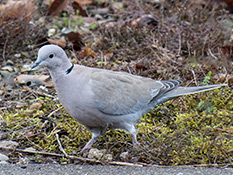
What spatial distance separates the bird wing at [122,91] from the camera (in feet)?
11.6

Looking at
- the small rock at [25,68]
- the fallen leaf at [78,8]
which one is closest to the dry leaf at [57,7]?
the fallen leaf at [78,8]

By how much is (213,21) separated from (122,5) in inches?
57.3

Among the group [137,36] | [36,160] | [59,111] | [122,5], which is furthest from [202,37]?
[36,160]

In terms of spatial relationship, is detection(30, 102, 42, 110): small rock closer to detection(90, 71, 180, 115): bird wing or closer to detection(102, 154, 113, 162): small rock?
detection(90, 71, 180, 115): bird wing

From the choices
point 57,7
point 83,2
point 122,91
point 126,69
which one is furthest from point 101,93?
point 83,2

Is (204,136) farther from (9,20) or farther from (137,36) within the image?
(9,20)

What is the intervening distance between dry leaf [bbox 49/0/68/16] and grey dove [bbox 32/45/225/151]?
270 centimetres

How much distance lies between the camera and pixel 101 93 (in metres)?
3.55

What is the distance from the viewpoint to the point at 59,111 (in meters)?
4.24

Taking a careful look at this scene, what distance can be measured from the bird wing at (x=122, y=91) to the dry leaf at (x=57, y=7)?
2.70 metres

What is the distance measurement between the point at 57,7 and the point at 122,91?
9.69ft

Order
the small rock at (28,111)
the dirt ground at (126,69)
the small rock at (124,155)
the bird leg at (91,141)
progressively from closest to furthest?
the small rock at (124,155)
the dirt ground at (126,69)
the bird leg at (91,141)
the small rock at (28,111)

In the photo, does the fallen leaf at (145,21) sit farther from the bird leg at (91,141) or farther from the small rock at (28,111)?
the bird leg at (91,141)

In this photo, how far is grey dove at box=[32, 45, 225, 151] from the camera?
3.44m
